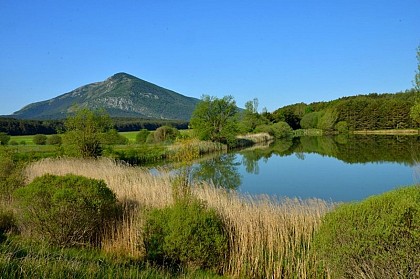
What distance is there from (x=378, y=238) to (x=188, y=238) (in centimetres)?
293

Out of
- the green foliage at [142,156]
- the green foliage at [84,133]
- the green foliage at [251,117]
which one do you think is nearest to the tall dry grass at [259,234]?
the green foliage at [84,133]

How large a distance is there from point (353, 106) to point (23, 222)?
79.6 m

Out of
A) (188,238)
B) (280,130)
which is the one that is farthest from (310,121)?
(188,238)

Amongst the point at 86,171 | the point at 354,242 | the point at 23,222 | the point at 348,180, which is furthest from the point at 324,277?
the point at 348,180

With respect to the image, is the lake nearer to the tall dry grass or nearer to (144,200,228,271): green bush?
the tall dry grass

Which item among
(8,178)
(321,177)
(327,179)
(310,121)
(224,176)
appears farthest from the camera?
(310,121)

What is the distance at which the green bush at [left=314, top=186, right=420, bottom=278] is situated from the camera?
12.5 ft

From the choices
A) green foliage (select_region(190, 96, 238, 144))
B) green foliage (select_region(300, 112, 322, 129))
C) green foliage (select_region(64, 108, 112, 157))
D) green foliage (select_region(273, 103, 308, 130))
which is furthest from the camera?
green foliage (select_region(300, 112, 322, 129))

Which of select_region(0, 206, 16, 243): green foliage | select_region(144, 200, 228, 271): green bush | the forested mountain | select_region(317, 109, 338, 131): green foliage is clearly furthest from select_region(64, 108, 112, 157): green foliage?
select_region(317, 109, 338, 131): green foliage

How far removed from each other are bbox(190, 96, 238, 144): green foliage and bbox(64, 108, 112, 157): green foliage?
2110cm

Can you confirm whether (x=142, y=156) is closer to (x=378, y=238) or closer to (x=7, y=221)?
(x=7, y=221)

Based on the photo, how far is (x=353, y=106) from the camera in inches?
3081

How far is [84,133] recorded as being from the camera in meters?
20.2

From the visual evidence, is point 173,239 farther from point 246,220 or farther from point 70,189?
point 70,189
